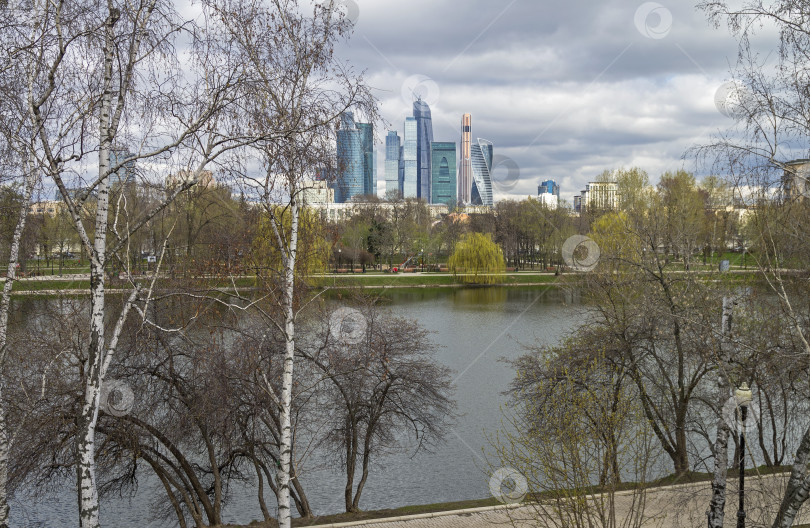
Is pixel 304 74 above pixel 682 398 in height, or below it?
above

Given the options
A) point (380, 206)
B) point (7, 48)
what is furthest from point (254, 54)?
point (380, 206)

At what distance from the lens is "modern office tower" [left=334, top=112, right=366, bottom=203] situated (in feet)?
28.1

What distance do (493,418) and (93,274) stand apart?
16303 mm

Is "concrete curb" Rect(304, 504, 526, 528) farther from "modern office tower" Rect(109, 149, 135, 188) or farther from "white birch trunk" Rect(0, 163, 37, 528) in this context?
"modern office tower" Rect(109, 149, 135, 188)

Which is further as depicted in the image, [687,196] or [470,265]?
[470,265]

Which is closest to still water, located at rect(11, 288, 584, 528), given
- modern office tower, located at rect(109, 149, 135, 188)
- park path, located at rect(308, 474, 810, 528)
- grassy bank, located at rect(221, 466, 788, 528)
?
grassy bank, located at rect(221, 466, 788, 528)

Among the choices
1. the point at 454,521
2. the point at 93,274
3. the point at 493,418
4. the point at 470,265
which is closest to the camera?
the point at 93,274

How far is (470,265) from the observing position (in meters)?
68.4

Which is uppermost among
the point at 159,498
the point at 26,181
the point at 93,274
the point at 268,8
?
the point at 268,8

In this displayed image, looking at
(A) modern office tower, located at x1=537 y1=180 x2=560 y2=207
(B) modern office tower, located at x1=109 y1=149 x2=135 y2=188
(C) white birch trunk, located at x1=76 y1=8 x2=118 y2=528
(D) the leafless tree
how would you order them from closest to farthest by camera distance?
(C) white birch trunk, located at x1=76 y1=8 x2=118 y2=528
(B) modern office tower, located at x1=109 y1=149 x2=135 y2=188
(D) the leafless tree
(A) modern office tower, located at x1=537 y1=180 x2=560 y2=207

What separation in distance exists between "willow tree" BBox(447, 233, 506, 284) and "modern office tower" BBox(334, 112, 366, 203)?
59.4 m

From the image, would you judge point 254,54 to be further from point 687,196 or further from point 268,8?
point 687,196

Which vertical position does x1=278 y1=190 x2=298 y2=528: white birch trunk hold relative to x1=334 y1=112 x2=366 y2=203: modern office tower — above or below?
below

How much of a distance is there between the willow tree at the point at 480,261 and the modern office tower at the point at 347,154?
59.4m
